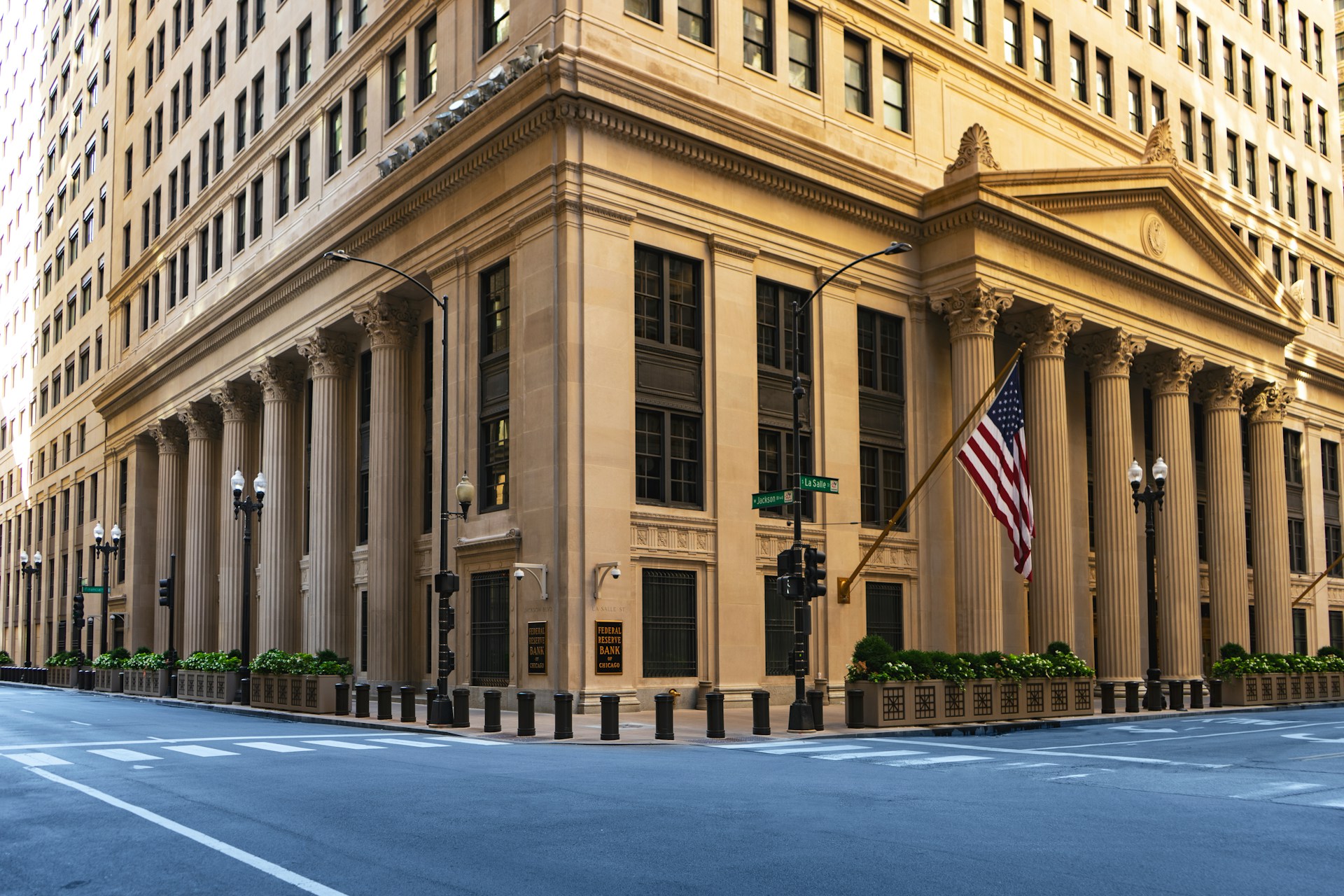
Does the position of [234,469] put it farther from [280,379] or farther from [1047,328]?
[1047,328]

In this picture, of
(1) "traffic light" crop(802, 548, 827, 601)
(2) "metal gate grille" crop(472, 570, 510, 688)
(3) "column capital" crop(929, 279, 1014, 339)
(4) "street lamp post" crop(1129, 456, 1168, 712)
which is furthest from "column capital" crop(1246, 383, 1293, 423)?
(2) "metal gate grille" crop(472, 570, 510, 688)

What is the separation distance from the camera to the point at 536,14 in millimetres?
33156

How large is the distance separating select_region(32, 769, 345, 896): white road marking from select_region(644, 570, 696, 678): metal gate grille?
18.7m

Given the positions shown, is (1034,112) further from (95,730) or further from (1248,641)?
(95,730)

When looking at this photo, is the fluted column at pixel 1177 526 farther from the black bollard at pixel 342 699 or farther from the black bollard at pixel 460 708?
the black bollard at pixel 342 699

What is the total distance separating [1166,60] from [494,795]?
50394 mm

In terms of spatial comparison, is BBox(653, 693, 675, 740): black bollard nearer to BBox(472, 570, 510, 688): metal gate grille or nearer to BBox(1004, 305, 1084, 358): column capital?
BBox(472, 570, 510, 688): metal gate grille

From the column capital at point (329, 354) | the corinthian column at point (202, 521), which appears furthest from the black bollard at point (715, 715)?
the corinthian column at point (202, 521)

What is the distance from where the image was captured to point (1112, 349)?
43406 millimetres

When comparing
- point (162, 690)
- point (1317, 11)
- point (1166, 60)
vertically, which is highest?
point (1317, 11)

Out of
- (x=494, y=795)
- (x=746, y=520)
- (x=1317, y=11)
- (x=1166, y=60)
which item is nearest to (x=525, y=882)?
(x=494, y=795)

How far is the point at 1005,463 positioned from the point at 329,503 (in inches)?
940

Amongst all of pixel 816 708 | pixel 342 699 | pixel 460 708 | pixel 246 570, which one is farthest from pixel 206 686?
pixel 816 708

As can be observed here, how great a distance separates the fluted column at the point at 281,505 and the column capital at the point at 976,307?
2480 centimetres
